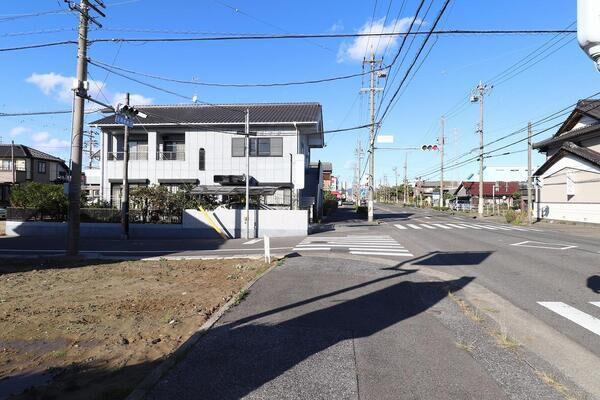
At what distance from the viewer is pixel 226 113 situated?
35.1m

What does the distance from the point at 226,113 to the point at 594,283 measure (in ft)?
96.2

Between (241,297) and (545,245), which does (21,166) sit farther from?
(545,245)

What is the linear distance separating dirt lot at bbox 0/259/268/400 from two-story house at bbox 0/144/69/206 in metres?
41.5

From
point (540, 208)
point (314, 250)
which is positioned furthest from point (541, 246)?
point (540, 208)

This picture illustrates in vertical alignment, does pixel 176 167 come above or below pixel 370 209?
above

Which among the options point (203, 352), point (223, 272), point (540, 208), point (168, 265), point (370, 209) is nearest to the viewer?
point (203, 352)

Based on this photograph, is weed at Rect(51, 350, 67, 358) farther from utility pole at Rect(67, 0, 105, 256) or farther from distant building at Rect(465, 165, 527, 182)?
distant building at Rect(465, 165, 527, 182)

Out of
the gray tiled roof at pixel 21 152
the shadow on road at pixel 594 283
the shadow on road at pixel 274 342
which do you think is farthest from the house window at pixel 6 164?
the shadow on road at pixel 594 283

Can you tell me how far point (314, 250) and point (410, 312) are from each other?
9.34 metres

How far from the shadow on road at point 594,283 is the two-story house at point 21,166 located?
47860 millimetres

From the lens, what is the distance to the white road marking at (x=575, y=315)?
21.5 ft

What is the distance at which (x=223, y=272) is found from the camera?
11.4 meters

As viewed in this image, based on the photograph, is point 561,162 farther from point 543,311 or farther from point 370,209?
point 543,311

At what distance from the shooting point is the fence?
25.0m
